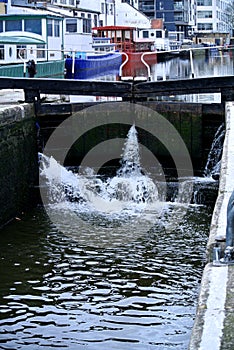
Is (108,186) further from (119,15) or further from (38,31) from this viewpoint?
(119,15)

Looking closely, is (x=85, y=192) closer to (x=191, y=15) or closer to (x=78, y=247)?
(x=78, y=247)

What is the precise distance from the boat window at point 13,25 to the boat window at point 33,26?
246 mm

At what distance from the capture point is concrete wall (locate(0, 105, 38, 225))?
32.9 ft

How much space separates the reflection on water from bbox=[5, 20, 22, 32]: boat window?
24288 mm

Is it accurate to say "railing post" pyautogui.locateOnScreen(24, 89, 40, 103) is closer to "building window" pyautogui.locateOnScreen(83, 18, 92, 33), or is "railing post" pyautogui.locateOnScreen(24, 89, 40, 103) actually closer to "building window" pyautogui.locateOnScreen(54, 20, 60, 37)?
"building window" pyautogui.locateOnScreen(54, 20, 60, 37)

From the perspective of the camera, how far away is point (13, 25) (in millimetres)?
32969

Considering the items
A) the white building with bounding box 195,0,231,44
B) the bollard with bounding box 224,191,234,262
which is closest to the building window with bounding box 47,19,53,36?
the bollard with bounding box 224,191,234,262

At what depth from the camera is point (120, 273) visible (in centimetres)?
746

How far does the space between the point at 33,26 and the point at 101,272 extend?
1042 inches

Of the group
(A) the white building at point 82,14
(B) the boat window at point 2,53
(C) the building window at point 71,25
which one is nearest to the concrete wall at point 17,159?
(B) the boat window at point 2,53

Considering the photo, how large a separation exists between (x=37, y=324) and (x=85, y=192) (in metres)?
5.26

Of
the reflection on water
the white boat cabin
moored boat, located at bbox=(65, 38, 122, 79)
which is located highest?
the white boat cabin

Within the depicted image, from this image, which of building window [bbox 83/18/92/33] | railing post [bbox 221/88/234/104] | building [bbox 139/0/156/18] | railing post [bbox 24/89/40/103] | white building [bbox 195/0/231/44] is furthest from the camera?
white building [bbox 195/0/231/44]

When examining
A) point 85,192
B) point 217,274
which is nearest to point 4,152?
point 85,192
